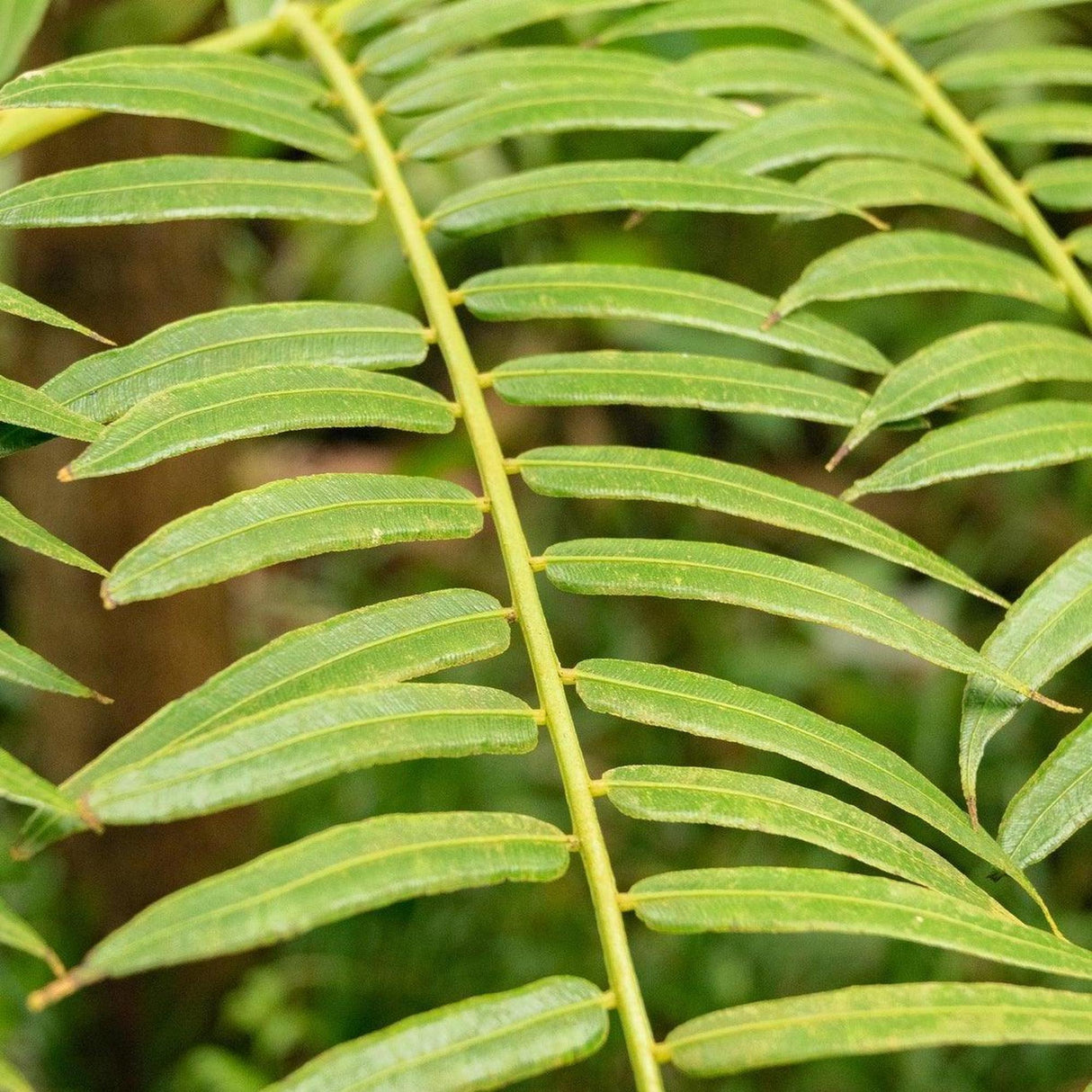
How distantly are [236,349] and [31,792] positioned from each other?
0.89 feet

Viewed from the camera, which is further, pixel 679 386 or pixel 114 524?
pixel 114 524

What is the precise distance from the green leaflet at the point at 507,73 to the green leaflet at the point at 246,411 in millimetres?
306

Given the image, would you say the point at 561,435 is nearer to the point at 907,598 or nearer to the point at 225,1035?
the point at 907,598

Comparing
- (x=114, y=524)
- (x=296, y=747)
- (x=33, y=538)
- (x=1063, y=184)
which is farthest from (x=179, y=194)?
(x=114, y=524)

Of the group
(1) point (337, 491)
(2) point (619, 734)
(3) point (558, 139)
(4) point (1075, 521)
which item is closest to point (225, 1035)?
(2) point (619, 734)

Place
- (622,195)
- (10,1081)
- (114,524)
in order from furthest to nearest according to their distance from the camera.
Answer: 1. (114,524)
2. (622,195)
3. (10,1081)

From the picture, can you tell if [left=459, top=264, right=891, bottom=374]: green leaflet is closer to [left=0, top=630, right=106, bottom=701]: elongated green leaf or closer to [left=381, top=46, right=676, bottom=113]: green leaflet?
[left=381, top=46, right=676, bottom=113]: green leaflet

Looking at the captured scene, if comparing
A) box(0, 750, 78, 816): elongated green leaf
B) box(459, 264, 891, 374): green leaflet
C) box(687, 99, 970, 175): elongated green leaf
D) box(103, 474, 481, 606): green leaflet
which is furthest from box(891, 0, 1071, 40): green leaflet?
box(0, 750, 78, 816): elongated green leaf

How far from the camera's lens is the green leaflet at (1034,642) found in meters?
0.54

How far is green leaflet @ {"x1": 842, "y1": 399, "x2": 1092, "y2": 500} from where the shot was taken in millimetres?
611

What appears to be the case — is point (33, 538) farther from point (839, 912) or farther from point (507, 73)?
point (507, 73)

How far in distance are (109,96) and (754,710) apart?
0.49 meters

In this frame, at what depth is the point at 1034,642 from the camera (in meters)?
0.56

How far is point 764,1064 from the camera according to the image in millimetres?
388
